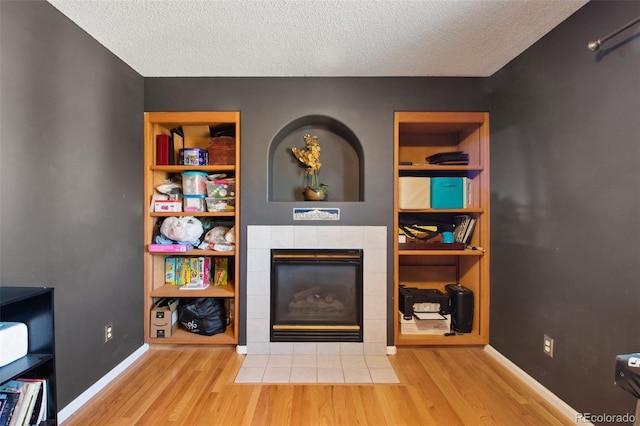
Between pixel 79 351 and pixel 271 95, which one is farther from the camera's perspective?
pixel 271 95

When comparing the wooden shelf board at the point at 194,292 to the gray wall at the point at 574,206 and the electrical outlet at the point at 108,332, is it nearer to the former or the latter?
the electrical outlet at the point at 108,332

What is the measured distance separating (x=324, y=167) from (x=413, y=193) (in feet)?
2.89

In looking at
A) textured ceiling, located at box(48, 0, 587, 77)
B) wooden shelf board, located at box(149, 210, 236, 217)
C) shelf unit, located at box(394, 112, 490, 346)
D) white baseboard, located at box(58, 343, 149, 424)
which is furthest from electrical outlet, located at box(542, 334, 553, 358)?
white baseboard, located at box(58, 343, 149, 424)

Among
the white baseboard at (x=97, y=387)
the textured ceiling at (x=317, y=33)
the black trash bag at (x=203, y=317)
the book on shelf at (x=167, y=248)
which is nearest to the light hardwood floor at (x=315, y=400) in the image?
the white baseboard at (x=97, y=387)

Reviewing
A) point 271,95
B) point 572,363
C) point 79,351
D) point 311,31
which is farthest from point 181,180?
point 572,363

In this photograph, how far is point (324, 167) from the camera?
8.27 ft

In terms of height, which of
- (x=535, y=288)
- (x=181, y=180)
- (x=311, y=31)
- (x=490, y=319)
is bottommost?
(x=490, y=319)

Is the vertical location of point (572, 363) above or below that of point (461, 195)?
below

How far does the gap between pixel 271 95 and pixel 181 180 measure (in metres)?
1.20

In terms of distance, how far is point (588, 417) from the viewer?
1394 millimetres

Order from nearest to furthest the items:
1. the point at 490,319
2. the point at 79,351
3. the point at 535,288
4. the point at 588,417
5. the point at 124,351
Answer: the point at 588,417 < the point at 79,351 < the point at 535,288 < the point at 124,351 < the point at 490,319

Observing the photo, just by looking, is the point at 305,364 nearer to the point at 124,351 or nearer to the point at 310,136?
the point at 124,351

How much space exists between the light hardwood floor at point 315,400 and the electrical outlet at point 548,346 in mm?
309

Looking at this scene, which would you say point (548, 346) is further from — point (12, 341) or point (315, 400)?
point (12, 341)
